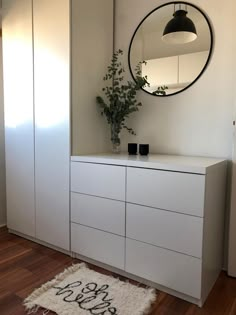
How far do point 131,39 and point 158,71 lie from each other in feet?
1.35

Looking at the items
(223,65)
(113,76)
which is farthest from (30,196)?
(223,65)

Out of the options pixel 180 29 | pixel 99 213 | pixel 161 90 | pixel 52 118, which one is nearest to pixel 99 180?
pixel 99 213

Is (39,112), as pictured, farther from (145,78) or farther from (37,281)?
(37,281)

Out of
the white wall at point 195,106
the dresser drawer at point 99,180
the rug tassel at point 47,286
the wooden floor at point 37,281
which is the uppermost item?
the white wall at point 195,106

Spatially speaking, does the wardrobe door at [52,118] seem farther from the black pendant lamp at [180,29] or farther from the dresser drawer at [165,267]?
the black pendant lamp at [180,29]

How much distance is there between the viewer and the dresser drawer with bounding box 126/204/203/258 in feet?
4.81

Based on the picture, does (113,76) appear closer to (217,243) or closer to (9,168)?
(9,168)

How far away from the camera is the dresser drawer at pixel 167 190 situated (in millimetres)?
1438

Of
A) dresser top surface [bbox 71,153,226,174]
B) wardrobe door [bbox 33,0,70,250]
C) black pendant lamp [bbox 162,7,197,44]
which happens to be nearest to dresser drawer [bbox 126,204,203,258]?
dresser top surface [bbox 71,153,226,174]

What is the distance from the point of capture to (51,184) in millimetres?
2148

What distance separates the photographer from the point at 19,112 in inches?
91.6

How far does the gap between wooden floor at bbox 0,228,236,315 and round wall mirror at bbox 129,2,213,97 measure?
1.47 m

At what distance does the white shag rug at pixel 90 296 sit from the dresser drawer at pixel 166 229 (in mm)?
326

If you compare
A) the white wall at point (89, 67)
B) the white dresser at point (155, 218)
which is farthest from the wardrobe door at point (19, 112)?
the white dresser at point (155, 218)
